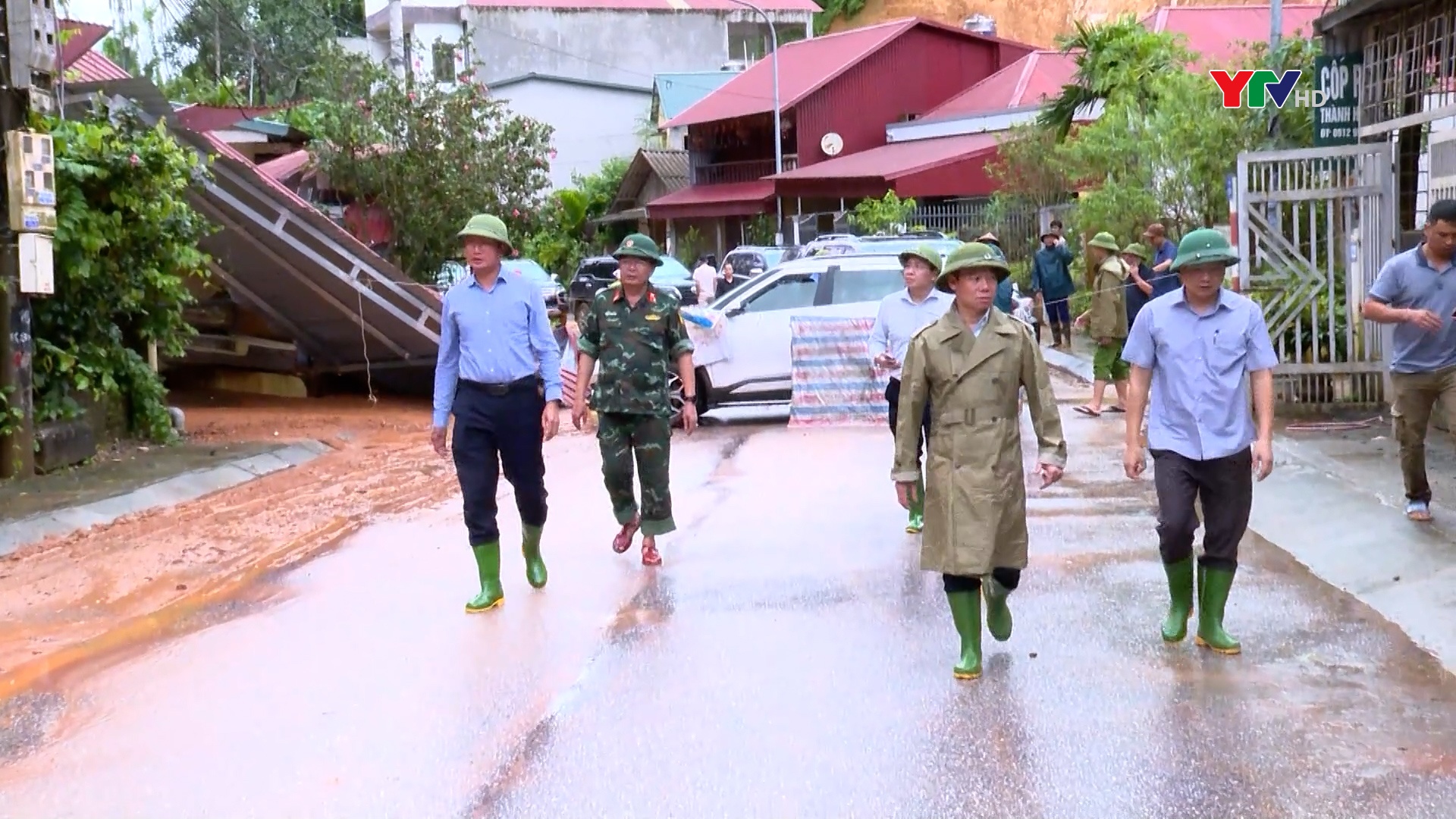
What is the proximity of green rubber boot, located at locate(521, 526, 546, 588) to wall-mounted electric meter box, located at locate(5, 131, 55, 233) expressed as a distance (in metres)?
5.39

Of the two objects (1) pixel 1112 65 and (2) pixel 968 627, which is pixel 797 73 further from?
(2) pixel 968 627

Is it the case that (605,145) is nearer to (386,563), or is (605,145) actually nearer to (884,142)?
(884,142)

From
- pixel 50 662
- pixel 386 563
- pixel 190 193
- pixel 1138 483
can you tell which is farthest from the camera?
pixel 190 193

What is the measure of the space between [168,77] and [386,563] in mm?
32511

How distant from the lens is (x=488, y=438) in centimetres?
750

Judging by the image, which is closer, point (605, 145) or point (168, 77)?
point (168, 77)

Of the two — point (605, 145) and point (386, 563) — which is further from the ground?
point (605, 145)

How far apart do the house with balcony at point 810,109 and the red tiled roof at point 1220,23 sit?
723cm

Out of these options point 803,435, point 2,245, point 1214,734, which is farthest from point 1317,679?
point 2,245

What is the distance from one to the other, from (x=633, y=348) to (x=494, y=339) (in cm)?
97

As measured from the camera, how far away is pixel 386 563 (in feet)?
29.9

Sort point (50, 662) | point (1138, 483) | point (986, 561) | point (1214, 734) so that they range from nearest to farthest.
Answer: point (1214, 734) → point (986, 561) → point (50, 662) → point (1138, 483)

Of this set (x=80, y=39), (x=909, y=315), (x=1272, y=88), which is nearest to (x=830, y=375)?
(x=1272, y=88)

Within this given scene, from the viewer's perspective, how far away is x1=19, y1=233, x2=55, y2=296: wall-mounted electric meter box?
1123cm
